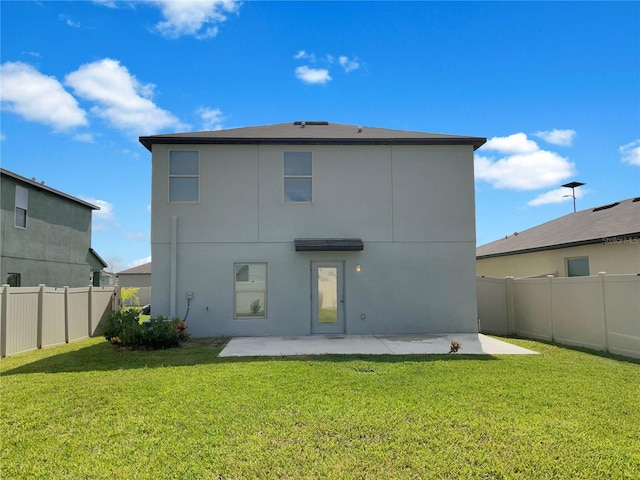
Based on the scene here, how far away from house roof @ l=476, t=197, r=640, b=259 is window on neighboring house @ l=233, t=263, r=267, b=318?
1100cm

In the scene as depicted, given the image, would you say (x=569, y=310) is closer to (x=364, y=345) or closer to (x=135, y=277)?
(x=364, y=345)

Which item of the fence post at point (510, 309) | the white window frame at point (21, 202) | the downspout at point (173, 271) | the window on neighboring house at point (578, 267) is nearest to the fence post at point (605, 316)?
the fence post at point (510, 309)

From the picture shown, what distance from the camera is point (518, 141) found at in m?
19.5

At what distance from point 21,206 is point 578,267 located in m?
22.6

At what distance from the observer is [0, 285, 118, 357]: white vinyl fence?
941 cm

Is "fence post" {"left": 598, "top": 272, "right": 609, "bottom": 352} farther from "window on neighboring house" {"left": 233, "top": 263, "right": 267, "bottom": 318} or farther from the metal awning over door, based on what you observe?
"window on neighboring house" {"left": 233, "top": 263, "right": 267, "bottom": 318}

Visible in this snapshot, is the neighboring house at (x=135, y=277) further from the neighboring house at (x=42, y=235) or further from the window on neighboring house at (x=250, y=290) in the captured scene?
the window on neighboring house at (x=250, y=290)

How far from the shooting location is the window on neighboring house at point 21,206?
17078 mm

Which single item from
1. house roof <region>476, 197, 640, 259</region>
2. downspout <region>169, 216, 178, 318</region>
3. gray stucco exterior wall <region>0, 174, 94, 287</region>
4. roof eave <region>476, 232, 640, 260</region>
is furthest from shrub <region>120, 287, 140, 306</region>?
roof eave <region>476, 232, 640, 260</region>

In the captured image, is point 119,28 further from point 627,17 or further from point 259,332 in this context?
point 627,17

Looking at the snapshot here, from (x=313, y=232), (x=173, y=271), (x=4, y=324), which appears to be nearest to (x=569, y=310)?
(x=313, y=232)

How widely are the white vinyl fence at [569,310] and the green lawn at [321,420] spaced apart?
188 centimetres

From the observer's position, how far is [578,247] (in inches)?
567

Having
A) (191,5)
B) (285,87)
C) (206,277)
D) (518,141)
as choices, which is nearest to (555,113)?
(518,141)
